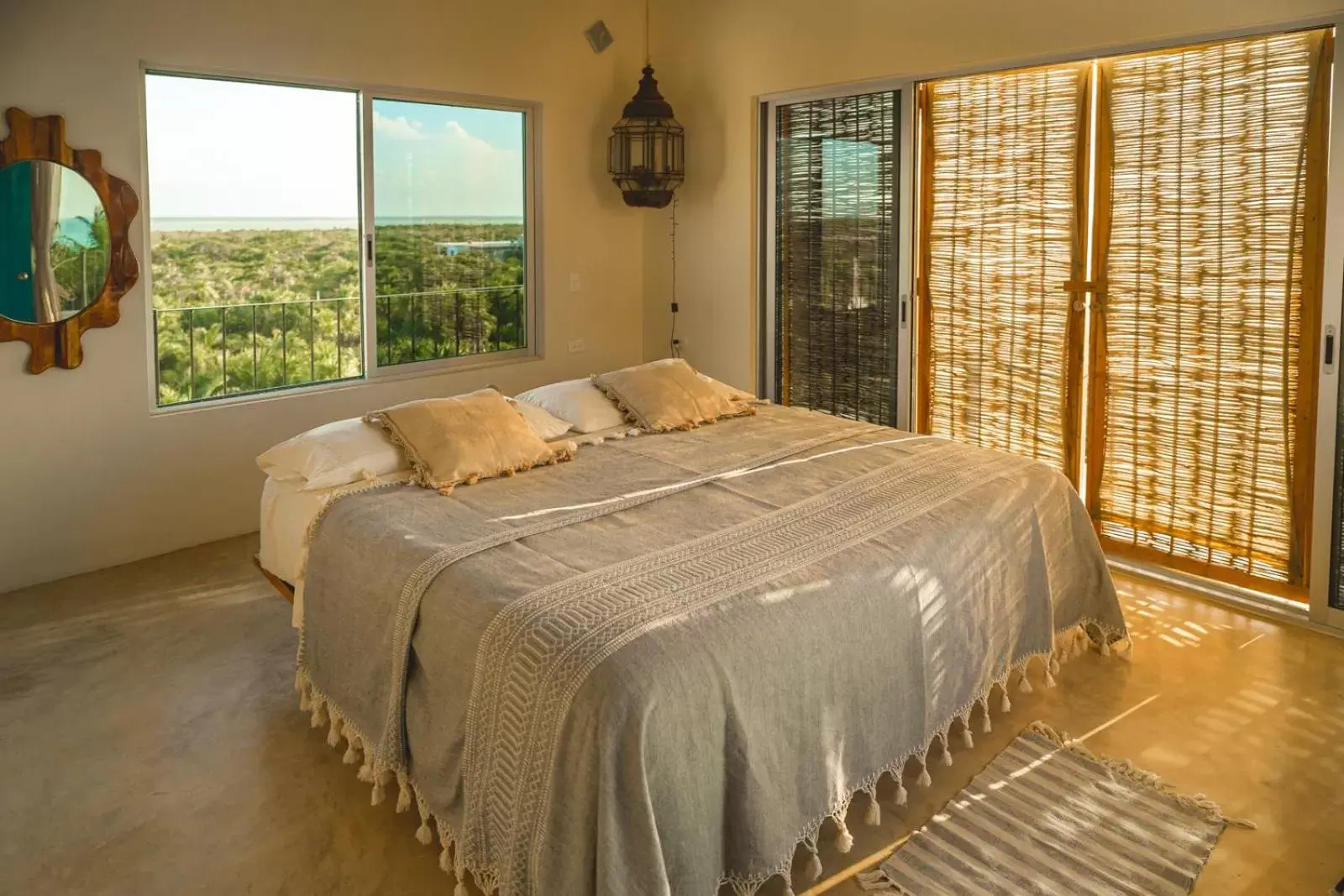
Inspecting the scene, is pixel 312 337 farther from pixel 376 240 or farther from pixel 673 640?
pixel 673 640

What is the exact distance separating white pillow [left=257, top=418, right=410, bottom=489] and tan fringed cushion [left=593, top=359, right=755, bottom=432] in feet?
3.22

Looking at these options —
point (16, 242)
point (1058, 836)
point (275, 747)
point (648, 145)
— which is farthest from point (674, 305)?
point (1058, 836)

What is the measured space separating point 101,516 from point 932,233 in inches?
146

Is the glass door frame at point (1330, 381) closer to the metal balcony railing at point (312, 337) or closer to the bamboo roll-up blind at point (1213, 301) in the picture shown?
the bamboo roll-up blind at point (1213, 301)

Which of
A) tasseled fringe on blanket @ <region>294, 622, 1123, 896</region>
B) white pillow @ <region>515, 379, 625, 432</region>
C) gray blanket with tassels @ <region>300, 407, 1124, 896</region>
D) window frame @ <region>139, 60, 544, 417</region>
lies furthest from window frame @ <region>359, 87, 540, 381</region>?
tasseled fringe on blanket @ <region>294, 622, 1123, 896</region>

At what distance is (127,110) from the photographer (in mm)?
4035

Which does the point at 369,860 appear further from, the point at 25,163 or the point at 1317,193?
the point at 1317,193

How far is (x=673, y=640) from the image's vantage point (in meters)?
2.15

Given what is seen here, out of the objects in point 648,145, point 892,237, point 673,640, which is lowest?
point 673,640

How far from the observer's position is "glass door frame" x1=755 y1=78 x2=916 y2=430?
4.74 metres

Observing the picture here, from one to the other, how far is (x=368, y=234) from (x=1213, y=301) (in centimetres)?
355

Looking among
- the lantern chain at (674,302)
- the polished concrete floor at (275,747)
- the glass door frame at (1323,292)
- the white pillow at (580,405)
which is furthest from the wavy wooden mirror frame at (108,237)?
the glass door frame at (1323,292)

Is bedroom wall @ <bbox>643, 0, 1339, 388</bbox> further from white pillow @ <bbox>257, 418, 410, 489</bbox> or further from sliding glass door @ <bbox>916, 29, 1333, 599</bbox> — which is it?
white pillow @ <bbox>257, 418, 410, 489</bbox>

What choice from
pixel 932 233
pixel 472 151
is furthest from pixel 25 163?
pixel 932 233
